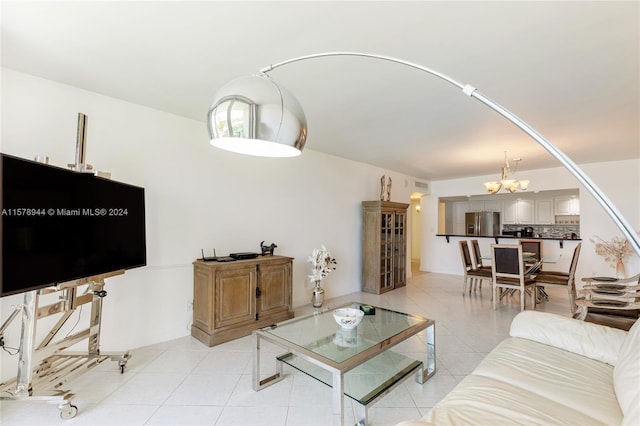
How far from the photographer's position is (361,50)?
195cm

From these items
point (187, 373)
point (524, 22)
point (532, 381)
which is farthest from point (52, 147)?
point (532, 381)

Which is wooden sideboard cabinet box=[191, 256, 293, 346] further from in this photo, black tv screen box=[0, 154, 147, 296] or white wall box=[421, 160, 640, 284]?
white wall box=[421, 160, 640, 284]

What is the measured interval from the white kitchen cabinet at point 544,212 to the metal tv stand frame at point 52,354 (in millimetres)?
8612

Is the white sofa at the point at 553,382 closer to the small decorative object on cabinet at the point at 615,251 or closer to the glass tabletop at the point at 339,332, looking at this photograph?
the glass tabletop at the point at 339,332

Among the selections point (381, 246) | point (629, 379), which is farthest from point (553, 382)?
point (381, 246)

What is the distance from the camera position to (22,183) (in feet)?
5.27

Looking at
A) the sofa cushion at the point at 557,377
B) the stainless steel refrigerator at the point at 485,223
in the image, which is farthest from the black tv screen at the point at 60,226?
the stainless steel refrigerator at the point at 485,223

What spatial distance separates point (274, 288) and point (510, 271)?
3385 mm

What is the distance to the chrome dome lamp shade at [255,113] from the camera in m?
1.08

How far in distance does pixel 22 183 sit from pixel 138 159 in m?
1.31

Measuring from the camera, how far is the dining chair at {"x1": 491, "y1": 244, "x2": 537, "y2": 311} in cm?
403

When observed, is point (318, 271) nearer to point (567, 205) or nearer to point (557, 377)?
point (557, 377)

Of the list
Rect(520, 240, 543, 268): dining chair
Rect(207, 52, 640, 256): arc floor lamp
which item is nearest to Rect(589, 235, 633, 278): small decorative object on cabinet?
Rect(520, 240, 543, 268): dining chair

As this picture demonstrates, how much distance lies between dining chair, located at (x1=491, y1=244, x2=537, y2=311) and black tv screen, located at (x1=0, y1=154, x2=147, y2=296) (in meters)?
4.55
